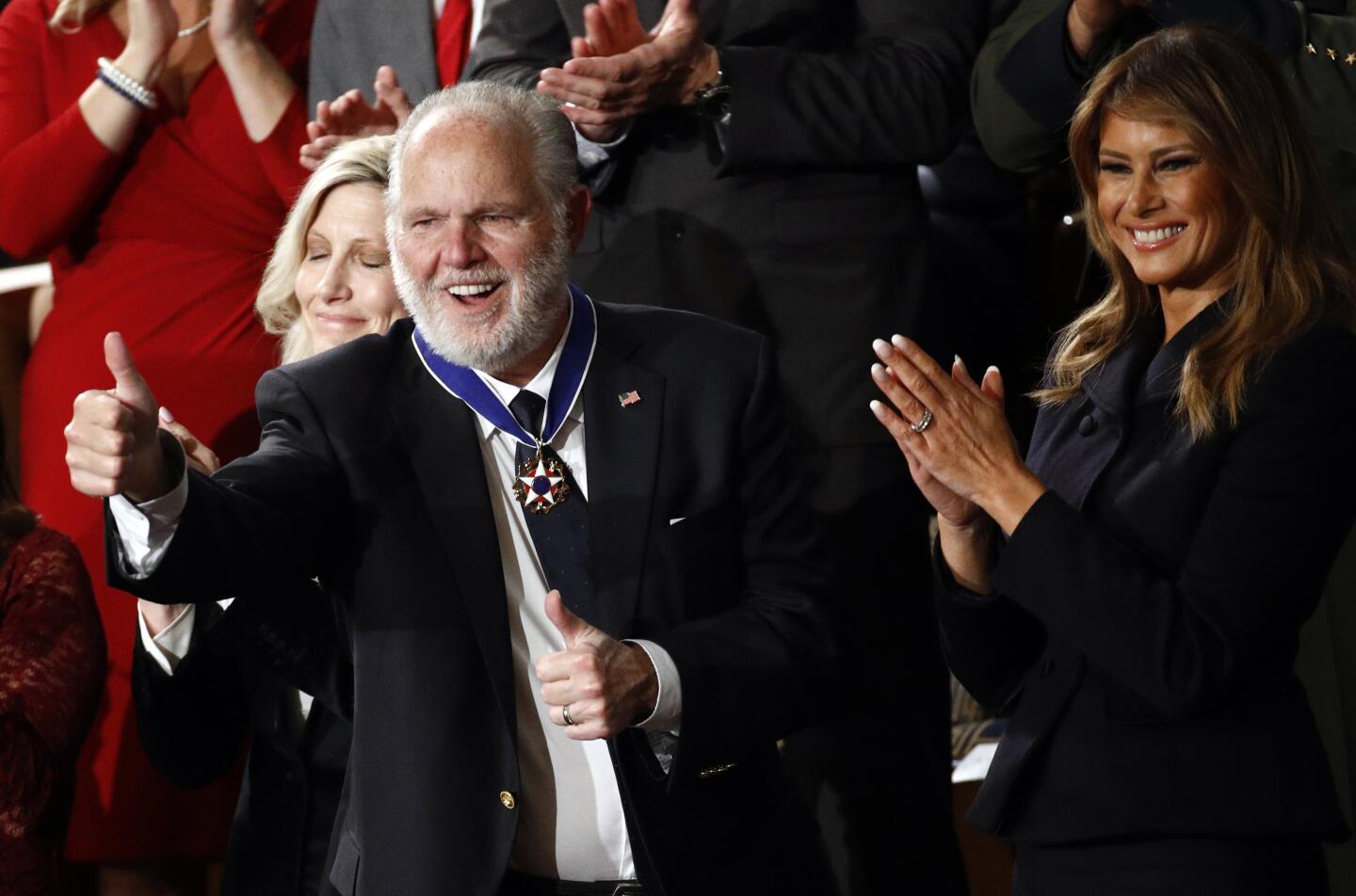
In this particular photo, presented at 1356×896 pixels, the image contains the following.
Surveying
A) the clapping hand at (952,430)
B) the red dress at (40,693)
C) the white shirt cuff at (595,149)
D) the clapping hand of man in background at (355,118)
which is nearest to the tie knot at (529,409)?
the clapping hand at (952,430)

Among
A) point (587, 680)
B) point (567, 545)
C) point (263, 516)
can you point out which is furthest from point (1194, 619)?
point (263, 516)

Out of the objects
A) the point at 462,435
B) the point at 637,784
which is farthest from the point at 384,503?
the point at 637,784

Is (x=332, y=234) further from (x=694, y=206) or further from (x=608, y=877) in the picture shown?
(x=608, y=877)

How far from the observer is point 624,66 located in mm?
2992

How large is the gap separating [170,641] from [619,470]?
31.2 inches

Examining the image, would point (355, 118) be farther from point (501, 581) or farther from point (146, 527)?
point (146, 527)

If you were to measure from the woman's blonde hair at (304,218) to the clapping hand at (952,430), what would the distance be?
1343mm

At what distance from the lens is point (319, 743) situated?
2.77 metres

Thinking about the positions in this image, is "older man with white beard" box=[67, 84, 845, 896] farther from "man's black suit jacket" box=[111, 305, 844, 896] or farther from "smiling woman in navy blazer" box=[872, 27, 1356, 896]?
"smiling woman in navy blazer" box=[872, 27, 1356, 896]

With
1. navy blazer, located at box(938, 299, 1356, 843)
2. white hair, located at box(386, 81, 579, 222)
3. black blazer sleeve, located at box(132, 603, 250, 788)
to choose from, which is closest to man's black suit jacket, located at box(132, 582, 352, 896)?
black blazer sleeve, located at box(132, 603, 250, 788)

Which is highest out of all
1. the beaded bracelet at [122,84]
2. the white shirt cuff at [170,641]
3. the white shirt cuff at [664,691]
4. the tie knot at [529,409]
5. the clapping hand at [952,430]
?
the beaded bracelet at [122,84]

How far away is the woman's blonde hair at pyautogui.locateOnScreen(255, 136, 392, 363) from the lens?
3311mm

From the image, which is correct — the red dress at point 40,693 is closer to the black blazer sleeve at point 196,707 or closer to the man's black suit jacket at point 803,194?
the black blazer sleeve at point 196,707

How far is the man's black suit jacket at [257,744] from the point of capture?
2.75 metres
